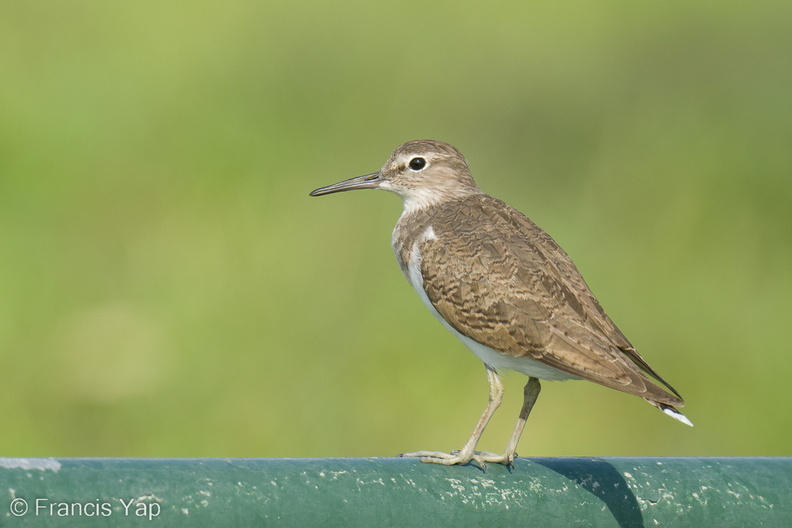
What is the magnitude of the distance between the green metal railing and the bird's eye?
3036mm

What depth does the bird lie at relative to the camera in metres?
5.69

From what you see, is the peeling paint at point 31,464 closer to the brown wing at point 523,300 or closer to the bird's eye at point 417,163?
the brown wing at point 523,300

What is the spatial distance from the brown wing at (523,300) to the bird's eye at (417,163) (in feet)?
3.66

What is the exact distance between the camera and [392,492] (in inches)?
163

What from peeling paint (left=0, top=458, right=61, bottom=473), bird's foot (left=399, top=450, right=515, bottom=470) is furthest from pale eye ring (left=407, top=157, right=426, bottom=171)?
peeling paint (left=0, top=458, right=61, bottom=473)

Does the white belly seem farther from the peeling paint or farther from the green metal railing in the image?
the peeling paint

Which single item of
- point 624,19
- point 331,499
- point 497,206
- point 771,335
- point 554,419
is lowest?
point 554,419

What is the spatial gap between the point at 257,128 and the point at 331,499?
6.68 m

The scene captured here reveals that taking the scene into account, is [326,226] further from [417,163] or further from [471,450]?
[471,450]

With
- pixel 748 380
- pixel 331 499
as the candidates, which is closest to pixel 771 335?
pixel 748 380

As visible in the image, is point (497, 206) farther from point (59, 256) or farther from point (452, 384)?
point (59, 256)

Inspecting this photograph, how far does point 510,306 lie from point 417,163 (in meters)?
1.91

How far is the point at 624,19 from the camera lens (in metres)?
12.4

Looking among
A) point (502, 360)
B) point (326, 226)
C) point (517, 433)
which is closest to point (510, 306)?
point (502, 360)
